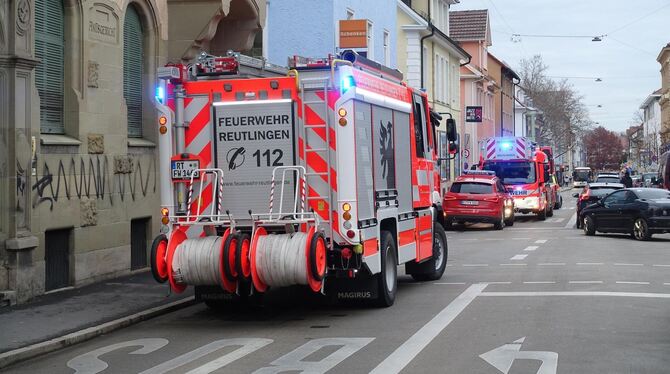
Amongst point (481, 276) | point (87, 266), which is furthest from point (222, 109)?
point (481, 276)

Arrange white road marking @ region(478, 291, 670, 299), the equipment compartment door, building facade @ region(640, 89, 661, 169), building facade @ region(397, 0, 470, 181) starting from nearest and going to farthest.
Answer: the equipment compartment door
white road marking @ region(478, 291, 670, 299)
building facade @ region(397, 0, 470, 181)
building facade @ region(640, 89, 661, 169)

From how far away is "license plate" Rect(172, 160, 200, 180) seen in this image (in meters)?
11.5

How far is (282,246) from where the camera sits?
1047cm

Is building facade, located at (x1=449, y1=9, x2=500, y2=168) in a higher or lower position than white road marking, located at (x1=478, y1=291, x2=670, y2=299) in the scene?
higher

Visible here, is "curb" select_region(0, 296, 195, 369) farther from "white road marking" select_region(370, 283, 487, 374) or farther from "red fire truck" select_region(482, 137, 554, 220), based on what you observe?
"red fire truck" select_region(482, 137, 554, 220)

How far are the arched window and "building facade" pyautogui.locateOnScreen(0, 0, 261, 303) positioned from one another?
16 mm

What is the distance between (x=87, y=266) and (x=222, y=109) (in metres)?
4.73

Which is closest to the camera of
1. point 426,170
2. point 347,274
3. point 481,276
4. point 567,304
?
point 347,274

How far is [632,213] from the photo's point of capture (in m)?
26.0

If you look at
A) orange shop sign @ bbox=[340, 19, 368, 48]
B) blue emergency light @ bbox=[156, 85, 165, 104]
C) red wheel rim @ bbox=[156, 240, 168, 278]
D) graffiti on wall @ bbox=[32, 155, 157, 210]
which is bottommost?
red wheel rim @ bbox=[156, 240, 168, 278]

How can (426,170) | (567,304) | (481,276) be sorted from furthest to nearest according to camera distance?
(481,276), (426,170), (567,304)

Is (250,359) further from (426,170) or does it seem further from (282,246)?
(426,170)

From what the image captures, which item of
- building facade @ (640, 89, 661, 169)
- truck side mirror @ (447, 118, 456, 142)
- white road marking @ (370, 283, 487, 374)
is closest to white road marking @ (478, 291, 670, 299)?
white road marking @ (370, 283, 487, 374)

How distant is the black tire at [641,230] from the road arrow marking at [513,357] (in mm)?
17232
